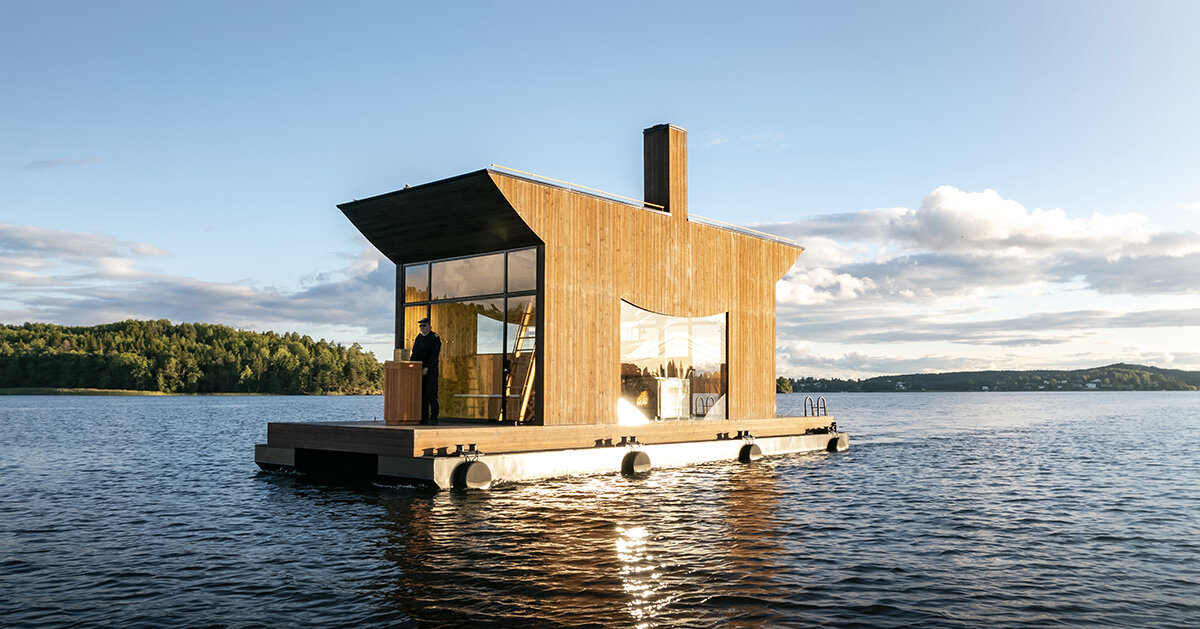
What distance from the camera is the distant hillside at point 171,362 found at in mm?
117250

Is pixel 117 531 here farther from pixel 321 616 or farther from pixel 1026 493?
pixel 1026 493

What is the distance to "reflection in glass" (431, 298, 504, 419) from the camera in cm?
1870

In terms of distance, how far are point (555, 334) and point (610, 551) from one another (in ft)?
24.6

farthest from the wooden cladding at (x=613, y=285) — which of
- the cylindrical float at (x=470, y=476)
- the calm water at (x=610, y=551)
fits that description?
the cylindrical float at (x=470, y=476)

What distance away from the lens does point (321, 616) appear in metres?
7.67

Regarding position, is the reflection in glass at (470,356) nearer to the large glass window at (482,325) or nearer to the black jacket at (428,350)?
the large glass window at (482,325)

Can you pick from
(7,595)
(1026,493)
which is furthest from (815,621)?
(1026,493)

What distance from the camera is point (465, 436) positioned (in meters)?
15.6

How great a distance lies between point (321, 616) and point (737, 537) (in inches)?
233

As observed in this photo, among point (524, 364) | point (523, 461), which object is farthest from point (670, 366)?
point (523, 461)

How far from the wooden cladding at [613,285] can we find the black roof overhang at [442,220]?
1.45 ft

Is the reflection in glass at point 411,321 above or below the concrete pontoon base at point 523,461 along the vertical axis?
above

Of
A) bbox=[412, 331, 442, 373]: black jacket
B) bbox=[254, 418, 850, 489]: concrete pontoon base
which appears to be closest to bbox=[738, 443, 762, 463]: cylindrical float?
bbox=[254, 418, 850, 489]: concrete pontoon base

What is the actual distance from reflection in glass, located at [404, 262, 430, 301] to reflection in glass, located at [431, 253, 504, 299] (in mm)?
248
